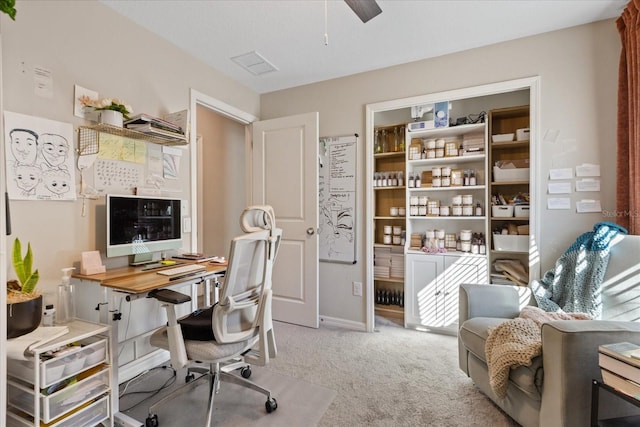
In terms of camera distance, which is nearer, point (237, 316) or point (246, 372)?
point (237, 316)

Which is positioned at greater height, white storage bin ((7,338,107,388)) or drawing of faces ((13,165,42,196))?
drawing of faces ((13,165,42,196))

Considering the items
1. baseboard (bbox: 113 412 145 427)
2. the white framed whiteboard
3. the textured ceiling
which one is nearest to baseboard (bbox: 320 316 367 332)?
the white framed whiteboard

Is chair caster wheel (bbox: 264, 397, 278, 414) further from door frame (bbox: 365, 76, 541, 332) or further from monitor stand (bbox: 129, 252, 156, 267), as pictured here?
door frame (bbox: 365, 76, 541, 332)

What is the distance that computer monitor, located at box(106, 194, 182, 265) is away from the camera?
5.96ft

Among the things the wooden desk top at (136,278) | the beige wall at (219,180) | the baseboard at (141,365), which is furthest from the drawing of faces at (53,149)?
the beige wall at (219,180)

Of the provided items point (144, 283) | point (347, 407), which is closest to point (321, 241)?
point (347, 407)

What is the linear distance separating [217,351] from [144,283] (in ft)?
1.77

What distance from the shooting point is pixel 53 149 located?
5.59 feet

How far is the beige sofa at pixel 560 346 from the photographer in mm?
1210

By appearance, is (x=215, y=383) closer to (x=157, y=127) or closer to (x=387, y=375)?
(x=387, y=375)

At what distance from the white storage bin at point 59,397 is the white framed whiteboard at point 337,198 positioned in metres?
2.06

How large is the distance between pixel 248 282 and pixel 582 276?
208 centimetres

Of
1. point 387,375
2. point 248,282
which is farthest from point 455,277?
point 248,282

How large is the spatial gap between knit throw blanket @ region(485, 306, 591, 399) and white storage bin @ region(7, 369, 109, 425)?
198 centimetres
